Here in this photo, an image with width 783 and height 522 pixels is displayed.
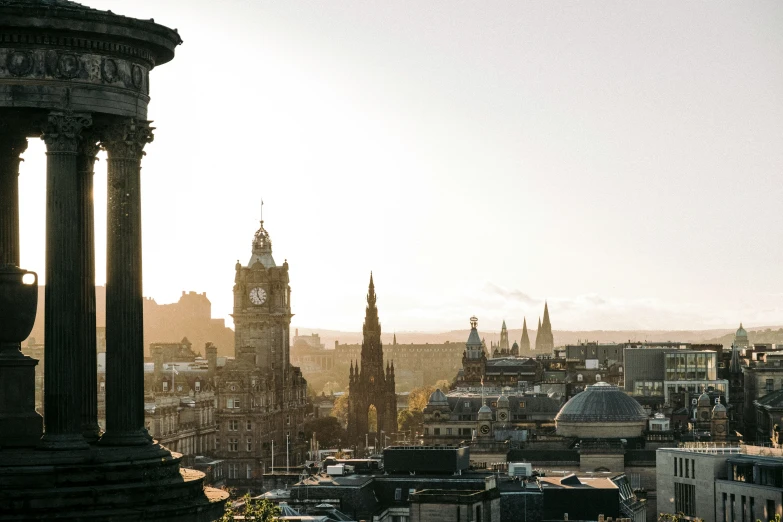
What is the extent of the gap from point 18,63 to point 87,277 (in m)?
4.33

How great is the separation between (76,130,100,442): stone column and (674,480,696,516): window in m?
109

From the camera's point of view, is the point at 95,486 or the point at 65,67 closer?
the point at 95,486

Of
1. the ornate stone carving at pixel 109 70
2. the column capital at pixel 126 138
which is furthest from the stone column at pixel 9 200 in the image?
the ornate stone carving at pixel 109 70

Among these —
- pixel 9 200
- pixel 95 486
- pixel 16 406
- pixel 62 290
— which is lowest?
pixel 95 486

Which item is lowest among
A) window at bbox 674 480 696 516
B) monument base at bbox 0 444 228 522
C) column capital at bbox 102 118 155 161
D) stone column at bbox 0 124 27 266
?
window at bbox 674 480 696 516

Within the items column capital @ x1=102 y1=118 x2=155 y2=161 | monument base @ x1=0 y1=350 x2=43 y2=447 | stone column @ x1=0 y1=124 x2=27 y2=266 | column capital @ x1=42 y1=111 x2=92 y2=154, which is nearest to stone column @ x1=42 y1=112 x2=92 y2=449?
column capital @ x1=42 y1=111 x2=92 y2=154

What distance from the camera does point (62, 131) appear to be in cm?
3238

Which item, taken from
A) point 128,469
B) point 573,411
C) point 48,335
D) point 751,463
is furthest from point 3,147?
point 573,411

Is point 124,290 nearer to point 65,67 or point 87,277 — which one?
point 87,277

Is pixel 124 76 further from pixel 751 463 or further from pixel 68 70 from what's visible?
pixel 751 463

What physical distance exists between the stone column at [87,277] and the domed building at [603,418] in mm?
159293

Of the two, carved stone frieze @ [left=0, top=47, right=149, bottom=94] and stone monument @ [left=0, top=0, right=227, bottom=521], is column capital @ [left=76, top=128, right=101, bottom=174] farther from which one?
carved stone frieze @ [left=0, top=47, right=149, bottom=94]

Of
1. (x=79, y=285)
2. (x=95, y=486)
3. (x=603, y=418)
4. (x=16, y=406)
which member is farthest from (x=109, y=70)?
(x=603, y=418)

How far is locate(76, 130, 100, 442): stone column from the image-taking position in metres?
33.2
